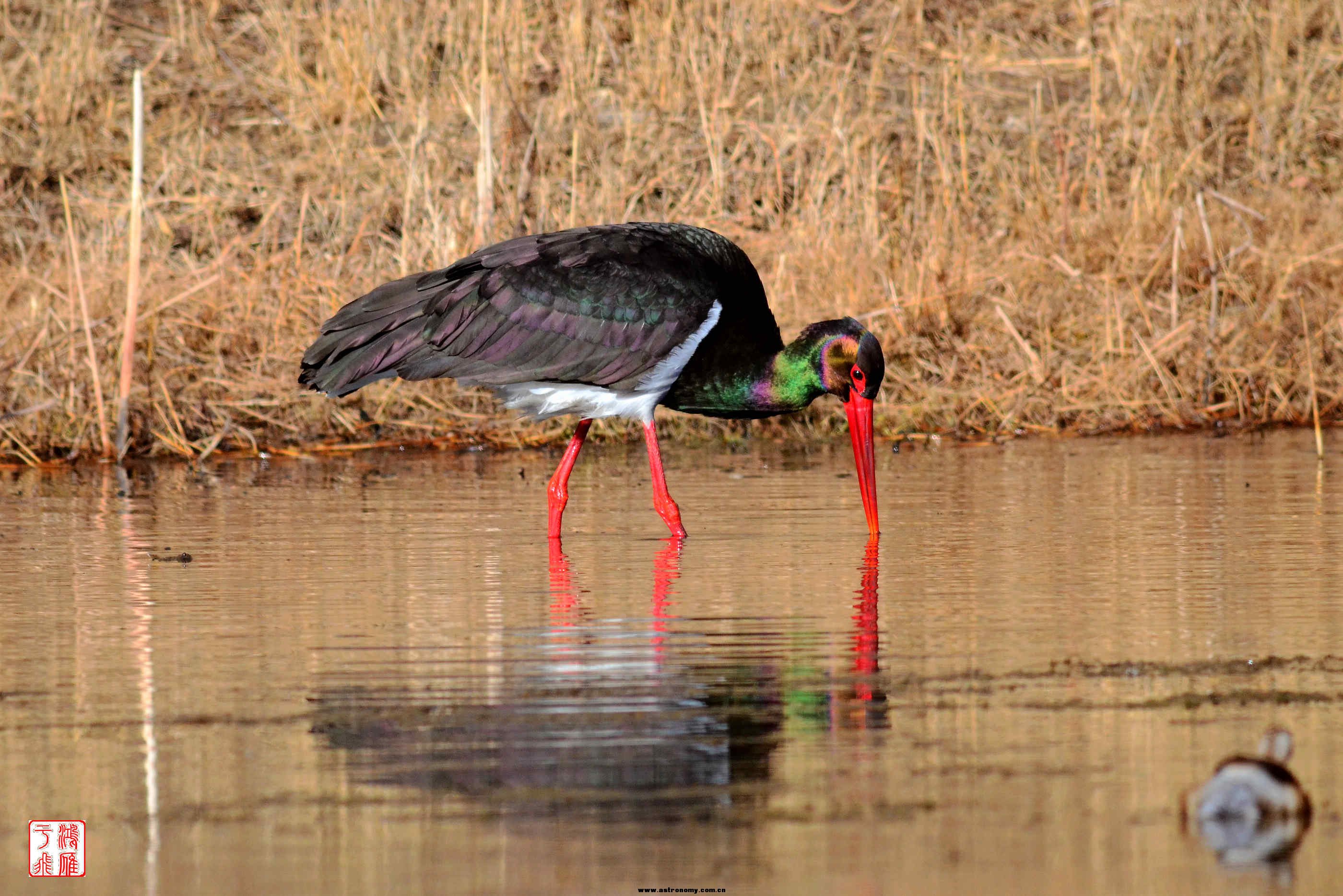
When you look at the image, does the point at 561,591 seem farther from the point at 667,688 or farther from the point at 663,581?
the point at 667,688

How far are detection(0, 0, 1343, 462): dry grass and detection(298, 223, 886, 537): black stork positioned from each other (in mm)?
2634

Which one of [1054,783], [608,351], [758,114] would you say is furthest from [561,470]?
[758,114]

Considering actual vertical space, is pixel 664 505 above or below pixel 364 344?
below

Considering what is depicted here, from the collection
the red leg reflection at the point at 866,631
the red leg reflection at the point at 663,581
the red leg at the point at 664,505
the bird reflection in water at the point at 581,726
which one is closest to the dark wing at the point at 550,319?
the red leg at the point at 664,505

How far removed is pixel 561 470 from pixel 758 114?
7293 millimetres

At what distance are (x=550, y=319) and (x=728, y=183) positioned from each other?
600 centimetres

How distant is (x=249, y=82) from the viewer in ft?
54.7

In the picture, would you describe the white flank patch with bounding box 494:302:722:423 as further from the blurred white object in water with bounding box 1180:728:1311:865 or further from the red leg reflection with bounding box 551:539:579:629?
the blurred white object in water with bounding box 1180:728:1311:865

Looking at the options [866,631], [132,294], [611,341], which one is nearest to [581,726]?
[866,631]

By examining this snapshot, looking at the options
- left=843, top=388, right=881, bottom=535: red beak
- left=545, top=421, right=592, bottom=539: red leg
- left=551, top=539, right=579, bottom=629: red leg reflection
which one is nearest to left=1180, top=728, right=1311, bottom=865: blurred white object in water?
left=551, top=539, right=579, bottom=629: red leg reflection

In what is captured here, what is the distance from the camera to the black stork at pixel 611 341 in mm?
8695

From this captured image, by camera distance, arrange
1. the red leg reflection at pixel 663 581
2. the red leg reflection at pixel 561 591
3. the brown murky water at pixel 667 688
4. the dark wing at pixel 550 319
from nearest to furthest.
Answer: the brown murky water at pixel 667 688 < the red leg reflection at pixel 663 581 < the red leg reflection at pixel 561 591 < the dark wing at pixel 550 319

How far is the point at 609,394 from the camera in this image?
8.88 meters

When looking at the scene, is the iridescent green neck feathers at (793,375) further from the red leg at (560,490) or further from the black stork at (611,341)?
the red leg at (560,490)
